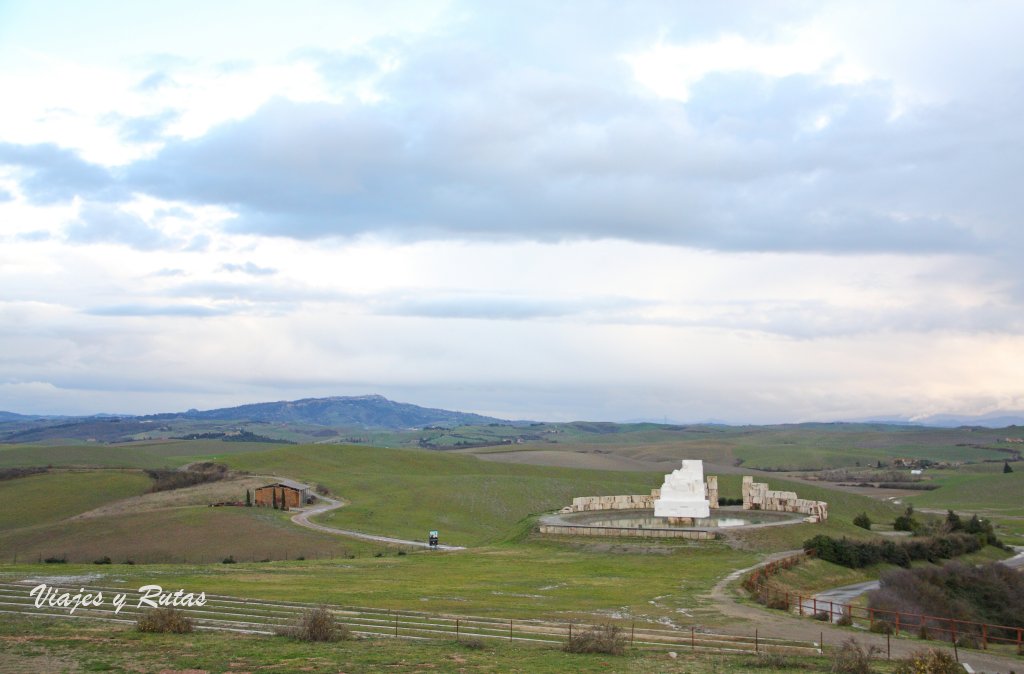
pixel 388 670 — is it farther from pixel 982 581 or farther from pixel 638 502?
pixel 638 502

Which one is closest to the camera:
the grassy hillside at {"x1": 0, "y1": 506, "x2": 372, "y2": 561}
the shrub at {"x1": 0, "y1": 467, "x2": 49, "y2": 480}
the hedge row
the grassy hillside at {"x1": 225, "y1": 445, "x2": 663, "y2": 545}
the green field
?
the green field

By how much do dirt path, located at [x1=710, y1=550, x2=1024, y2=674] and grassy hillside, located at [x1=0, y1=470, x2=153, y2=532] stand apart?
63568 mm

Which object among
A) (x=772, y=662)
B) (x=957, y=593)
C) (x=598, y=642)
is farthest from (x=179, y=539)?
(x=772, y=662)

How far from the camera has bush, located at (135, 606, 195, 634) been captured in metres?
23.4

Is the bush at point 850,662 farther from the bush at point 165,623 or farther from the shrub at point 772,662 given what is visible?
the bush at point 165,623

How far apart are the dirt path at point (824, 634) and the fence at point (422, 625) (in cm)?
121

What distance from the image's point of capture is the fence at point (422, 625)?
24.5 m

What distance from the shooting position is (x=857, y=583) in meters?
46.7

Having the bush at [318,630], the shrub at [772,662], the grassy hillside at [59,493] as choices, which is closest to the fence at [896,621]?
the shrub at [772,662]

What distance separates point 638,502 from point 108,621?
162ft

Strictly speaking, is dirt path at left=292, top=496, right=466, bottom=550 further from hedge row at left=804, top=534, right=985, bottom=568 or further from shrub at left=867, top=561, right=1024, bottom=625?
shrub at left=867, top=561, right=1024, bottom=625

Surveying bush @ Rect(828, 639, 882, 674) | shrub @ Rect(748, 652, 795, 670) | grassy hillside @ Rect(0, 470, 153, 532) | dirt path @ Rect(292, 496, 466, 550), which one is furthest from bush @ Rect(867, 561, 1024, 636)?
grassy hillside @ Rect(0, 470, 153, 532)

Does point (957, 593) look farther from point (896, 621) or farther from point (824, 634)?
point (824, 634)

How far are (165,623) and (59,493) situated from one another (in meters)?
71.2
